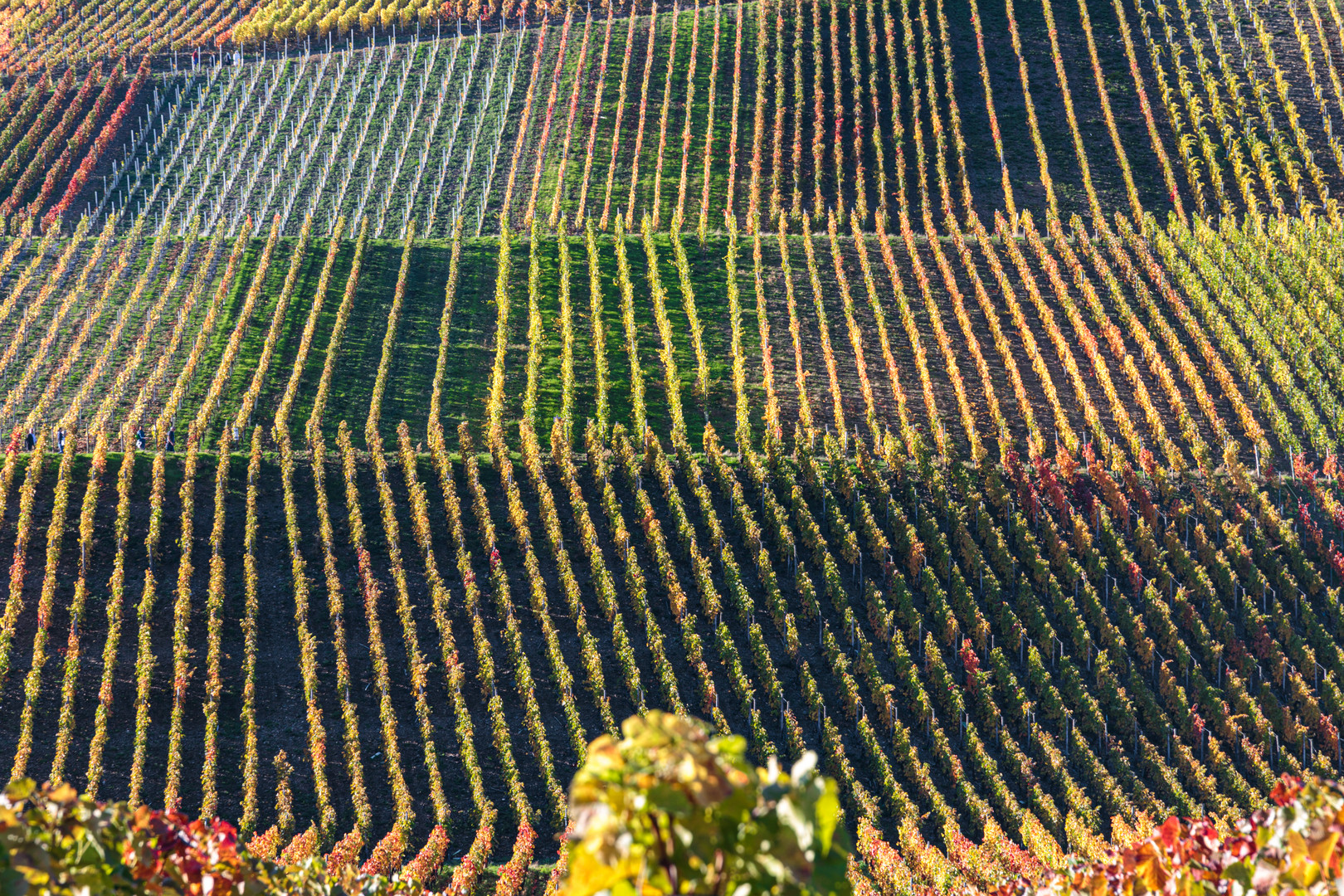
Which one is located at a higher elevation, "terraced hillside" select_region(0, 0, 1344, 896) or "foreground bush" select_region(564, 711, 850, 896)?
"foreground bush" select_region(564, 711, 850, 896)

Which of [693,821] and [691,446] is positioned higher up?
[693,821]

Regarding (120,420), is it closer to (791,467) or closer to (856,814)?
(791,467)

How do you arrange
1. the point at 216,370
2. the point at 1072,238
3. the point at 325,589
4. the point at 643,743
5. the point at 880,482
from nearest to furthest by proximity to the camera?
the point at 643,743, the point at 325,589, the point at 880,482, the point at 216,370, the point at 1072,238

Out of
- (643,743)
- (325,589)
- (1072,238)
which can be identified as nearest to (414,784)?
(325,589)

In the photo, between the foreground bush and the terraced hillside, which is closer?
the foreground bush

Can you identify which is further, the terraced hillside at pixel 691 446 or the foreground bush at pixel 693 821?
the terraced hillside at pixel 691 446

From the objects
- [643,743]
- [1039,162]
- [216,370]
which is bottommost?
[1039,162]

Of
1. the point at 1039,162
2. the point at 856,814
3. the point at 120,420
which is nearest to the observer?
the point at 856,814

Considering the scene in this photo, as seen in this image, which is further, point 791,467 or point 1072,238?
point 1072,238

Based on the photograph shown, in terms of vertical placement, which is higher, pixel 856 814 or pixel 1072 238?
pixel 856 814

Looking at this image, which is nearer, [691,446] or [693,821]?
[693,821]

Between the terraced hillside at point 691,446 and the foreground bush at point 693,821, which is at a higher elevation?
the foreground bush at point 693,821
